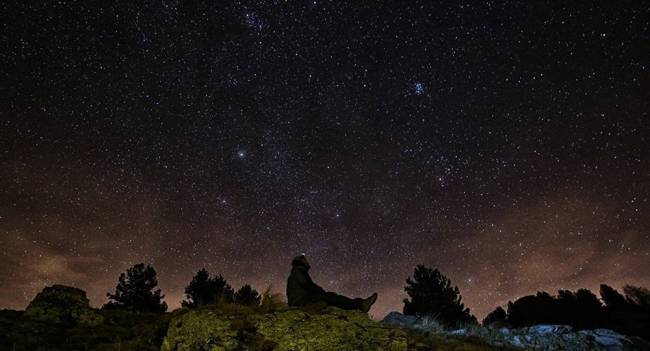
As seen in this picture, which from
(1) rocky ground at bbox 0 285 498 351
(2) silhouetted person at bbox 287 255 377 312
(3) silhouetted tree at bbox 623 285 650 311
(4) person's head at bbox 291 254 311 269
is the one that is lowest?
(1) rocky ground at bbox 0 285 498 351

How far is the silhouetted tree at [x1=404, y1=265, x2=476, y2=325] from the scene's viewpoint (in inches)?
1065

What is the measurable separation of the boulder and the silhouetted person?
4090 millimetres

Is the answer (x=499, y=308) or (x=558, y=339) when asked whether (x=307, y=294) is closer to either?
(x=558, y=339)

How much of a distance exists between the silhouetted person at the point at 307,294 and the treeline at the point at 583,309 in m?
11.5

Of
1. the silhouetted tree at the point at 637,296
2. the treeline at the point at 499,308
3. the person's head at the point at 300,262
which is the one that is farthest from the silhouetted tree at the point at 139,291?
the silhouetted tree at the point at 637,296

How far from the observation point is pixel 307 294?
825 centimetres

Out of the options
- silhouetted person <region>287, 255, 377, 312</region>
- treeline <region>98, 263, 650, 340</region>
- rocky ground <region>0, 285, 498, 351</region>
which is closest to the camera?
rocky ground <region>0, 285, 498, 351</region>

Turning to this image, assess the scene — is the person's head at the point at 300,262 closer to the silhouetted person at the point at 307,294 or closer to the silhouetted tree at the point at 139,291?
the silhouetted person at the point at 307,294

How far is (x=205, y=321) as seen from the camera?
4586 mm

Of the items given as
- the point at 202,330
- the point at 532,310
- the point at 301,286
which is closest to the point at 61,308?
the point at 202,330

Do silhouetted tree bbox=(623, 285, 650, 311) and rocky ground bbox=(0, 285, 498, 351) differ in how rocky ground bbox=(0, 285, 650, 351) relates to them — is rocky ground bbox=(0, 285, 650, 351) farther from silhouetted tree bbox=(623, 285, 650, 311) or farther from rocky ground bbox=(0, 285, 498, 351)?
silhouetted tree bbox=(623, 285, 650, 311)

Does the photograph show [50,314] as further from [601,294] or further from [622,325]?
[601,294]

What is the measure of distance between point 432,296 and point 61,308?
27.5m

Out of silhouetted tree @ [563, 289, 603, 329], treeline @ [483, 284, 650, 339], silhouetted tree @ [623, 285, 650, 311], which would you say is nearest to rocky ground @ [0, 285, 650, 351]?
treeline @ [483, 284, 650, 339]
